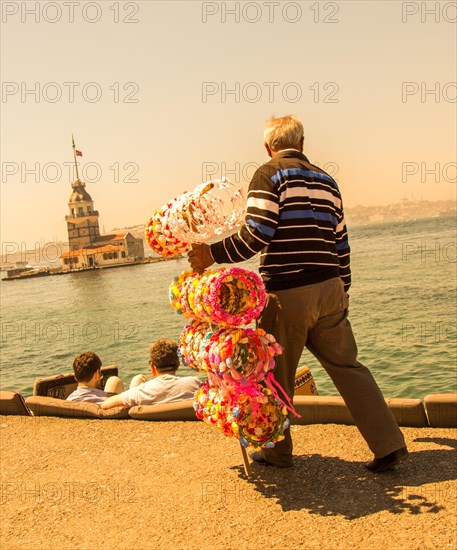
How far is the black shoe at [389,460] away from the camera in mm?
4570

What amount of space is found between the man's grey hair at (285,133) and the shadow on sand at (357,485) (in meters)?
2.12

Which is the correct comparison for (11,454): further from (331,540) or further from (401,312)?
(401,312)

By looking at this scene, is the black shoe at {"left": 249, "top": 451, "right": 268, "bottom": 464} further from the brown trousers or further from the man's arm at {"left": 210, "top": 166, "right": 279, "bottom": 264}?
the man's arm at {"left": 210, "top": 166, "right": 279, "bottom": 264}

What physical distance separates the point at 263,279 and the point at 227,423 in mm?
926

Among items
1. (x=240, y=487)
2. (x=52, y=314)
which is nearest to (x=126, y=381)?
(x=240, y=487)

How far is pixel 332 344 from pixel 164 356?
2.42 meters

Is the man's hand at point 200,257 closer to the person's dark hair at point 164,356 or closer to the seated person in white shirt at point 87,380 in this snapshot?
the person's dark hair at point 164,356

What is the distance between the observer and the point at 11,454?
6109mm

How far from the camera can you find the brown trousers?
14.9ft

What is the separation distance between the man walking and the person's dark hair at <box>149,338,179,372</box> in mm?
→ 2166

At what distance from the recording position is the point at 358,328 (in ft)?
110

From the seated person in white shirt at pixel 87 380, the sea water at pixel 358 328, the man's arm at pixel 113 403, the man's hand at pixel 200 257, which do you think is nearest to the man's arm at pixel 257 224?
the man's hand at pixel 200 257

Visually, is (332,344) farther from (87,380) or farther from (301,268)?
(87,380)

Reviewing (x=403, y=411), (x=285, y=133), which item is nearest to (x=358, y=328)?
(x=403, y=411)
